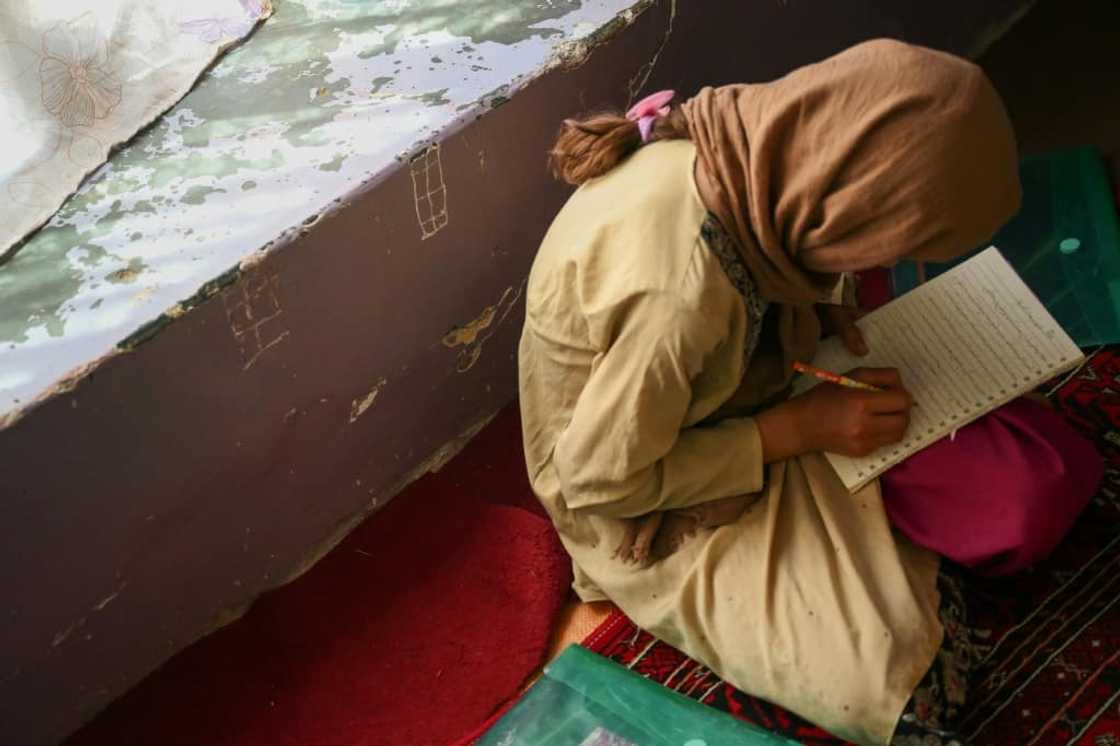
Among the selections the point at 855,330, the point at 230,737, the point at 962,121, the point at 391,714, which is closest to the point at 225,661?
the point at 230,737

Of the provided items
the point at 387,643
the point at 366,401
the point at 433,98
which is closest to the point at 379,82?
the point at 433,98

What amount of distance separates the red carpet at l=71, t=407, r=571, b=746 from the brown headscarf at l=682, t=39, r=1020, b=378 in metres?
0.55

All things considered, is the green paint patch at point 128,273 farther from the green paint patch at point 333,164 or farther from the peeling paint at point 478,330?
the peeling paint at point 478,330

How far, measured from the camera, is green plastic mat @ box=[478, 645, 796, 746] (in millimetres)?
1168

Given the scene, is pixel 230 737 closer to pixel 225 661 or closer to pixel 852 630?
pixel 225 661

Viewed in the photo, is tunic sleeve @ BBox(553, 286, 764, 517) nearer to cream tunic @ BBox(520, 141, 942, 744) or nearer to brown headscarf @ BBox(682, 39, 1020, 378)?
cream tunic @ BBox(520, 141, 942, 744)

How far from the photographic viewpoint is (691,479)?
114cm

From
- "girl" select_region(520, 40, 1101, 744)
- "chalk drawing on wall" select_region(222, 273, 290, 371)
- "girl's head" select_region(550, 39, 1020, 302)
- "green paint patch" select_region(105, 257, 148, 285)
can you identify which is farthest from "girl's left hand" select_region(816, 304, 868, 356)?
"green paint patch" select_region(105, 257, 148, 285)

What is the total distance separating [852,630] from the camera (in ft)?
3.62

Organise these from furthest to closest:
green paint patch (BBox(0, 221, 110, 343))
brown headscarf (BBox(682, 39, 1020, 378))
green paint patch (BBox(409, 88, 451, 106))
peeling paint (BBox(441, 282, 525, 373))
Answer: peeling paint (BBox(441, 282, 525, 373)) → green paint patch (BBox(409, 88, 451, 106)) → green paint patch (BBox(0, 221, 110, 343)) → brown headscarf (BBox(682, 39, 1020, 378))

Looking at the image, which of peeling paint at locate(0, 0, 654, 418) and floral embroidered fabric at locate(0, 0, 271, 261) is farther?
floral embroidered fabric at locate(0, 0, 271, 261)

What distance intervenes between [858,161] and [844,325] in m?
0.37

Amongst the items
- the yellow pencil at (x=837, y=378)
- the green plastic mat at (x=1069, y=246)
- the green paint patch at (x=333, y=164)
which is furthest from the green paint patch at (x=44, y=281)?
the green plastic mat at (x=1069, y=246)

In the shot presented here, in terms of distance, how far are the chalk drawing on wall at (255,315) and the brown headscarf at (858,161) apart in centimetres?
46
